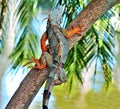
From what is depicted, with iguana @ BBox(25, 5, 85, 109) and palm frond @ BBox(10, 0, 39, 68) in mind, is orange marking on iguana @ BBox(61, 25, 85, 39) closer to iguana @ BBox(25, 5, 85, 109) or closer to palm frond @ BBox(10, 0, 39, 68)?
iguana @ BBox(25, 5, 85, 109)

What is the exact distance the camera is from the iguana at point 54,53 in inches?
71.5

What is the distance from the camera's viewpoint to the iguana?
1.82 metres

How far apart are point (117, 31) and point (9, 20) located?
2.56 feet

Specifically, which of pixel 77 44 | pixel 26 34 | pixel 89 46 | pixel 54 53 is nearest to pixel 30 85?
pixel 54 53

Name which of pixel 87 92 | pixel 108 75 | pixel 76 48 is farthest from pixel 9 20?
pixel 87 92

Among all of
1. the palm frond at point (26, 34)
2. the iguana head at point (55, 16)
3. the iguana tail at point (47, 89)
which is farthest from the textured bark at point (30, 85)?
the palm frond at point (26, 34)

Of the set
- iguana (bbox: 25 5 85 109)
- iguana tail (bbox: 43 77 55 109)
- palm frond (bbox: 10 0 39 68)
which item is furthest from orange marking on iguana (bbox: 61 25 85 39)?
palm frond (bbox: 10 0 39 68)

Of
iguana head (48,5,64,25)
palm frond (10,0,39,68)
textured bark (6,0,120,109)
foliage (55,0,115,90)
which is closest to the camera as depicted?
textured bark (6,0,120,109)

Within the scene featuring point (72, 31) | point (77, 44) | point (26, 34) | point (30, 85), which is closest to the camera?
point (30, 85)

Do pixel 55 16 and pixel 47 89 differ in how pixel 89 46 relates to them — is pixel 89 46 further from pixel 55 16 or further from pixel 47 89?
pixel 47 89

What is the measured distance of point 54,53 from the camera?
1894mm

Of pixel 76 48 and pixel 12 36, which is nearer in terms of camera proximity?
pixel 76 48

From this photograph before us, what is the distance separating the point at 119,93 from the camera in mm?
7535

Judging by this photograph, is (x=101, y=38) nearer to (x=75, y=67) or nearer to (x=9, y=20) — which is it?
(x=75, y=67)
